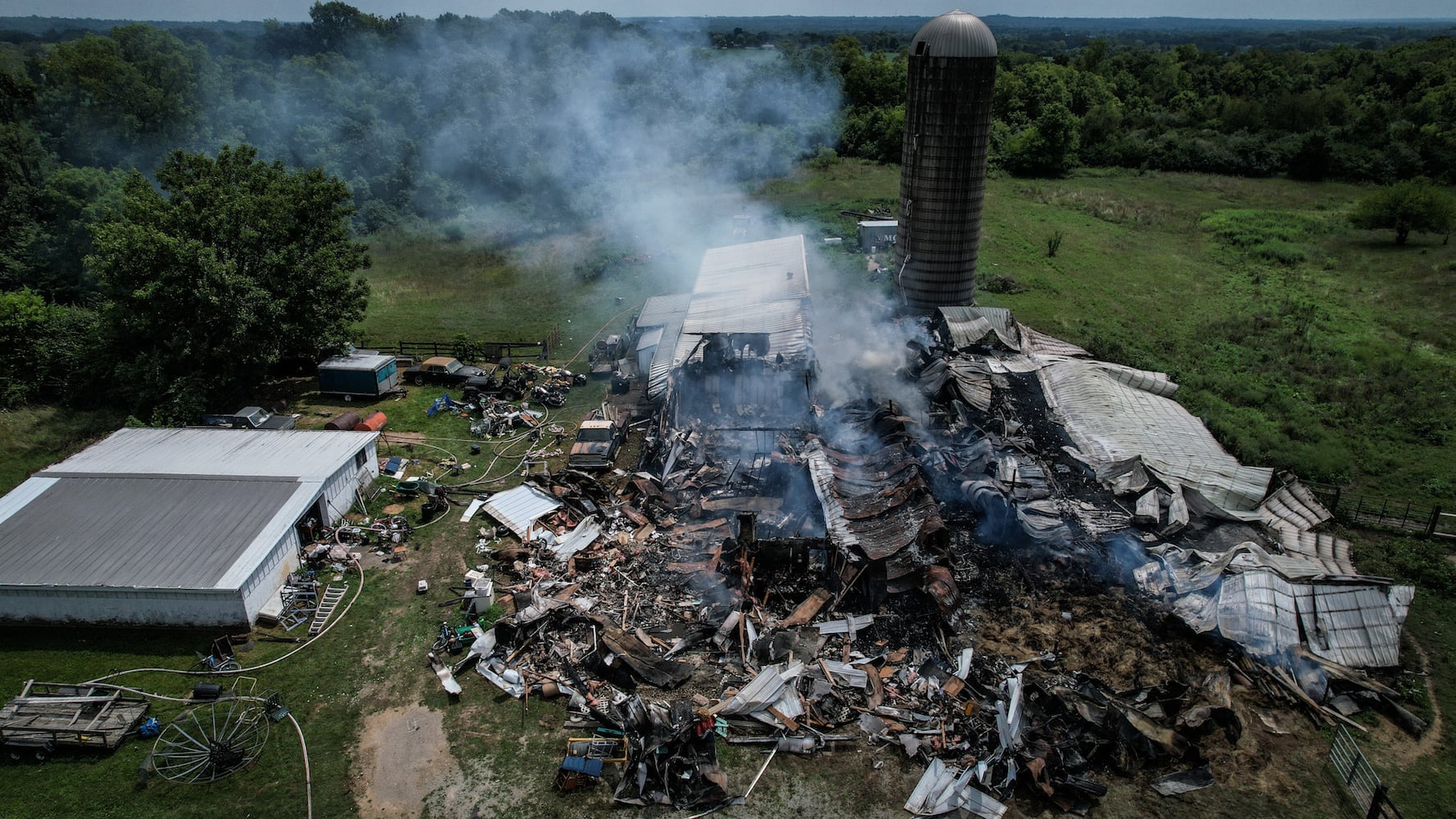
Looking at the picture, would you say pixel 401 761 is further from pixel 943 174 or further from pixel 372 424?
pixel 943 174

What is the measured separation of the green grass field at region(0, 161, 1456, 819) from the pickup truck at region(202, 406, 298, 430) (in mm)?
2631

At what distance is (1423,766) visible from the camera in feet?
54.5

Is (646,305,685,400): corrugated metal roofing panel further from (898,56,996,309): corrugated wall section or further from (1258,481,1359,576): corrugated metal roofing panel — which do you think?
(1258,481,1359,576): corrugated metal roofing panel

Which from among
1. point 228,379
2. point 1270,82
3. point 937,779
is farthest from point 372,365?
point 1270,82

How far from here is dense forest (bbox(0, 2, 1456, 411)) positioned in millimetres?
54750

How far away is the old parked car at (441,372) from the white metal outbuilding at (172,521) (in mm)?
7821

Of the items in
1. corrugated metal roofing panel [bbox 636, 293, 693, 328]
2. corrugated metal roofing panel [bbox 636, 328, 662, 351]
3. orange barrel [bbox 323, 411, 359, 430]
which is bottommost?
orange barrel [bbox 323, 411, 359, 430]

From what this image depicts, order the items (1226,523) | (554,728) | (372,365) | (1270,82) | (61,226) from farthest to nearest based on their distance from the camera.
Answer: (1270,82)
(61,226)
(372,365)
(1226,523)
(554,728)

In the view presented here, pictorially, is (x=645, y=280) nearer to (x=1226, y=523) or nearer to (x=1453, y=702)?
(x=1226, y=523)

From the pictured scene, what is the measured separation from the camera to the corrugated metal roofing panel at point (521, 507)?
80.3 feet

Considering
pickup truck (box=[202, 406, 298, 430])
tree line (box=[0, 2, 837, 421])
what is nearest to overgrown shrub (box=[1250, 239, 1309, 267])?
tree line (box=[0, 2, 837, 421])

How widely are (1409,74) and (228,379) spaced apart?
115839 millimetres

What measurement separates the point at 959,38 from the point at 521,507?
2550cm

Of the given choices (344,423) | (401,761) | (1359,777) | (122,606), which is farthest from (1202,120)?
(122,606)
